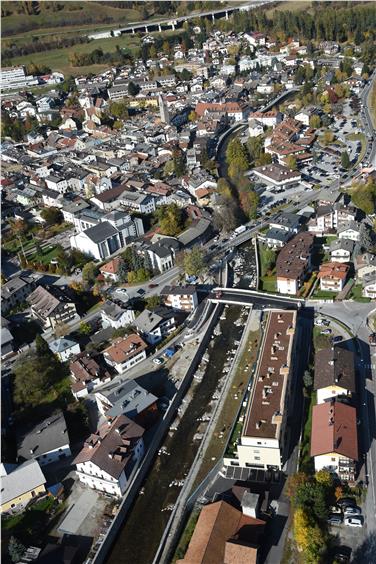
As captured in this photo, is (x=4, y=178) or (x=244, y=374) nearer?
(x=244, y=374)

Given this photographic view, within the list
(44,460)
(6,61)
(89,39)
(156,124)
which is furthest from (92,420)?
(89,39)

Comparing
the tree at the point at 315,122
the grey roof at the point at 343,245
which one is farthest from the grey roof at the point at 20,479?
the tree at the point at 315,122

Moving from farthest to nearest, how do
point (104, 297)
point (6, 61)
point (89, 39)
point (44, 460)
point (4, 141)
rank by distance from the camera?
point (89, 39) < point (6, 61) < point (4, 141) < point (104, 297) < point (44, 460)

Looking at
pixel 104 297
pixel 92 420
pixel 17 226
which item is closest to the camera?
pixel 92 420

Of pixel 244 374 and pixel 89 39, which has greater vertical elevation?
pixel 89 39

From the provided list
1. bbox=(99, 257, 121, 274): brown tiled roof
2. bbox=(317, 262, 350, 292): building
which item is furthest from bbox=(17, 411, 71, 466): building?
bbox=(317, 262, 350, 292): building

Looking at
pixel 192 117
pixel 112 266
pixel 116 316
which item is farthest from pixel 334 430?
pixel 192 117

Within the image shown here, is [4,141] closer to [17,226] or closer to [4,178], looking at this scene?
[4,178]

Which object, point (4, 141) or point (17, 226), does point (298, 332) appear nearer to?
point (17, 226)
